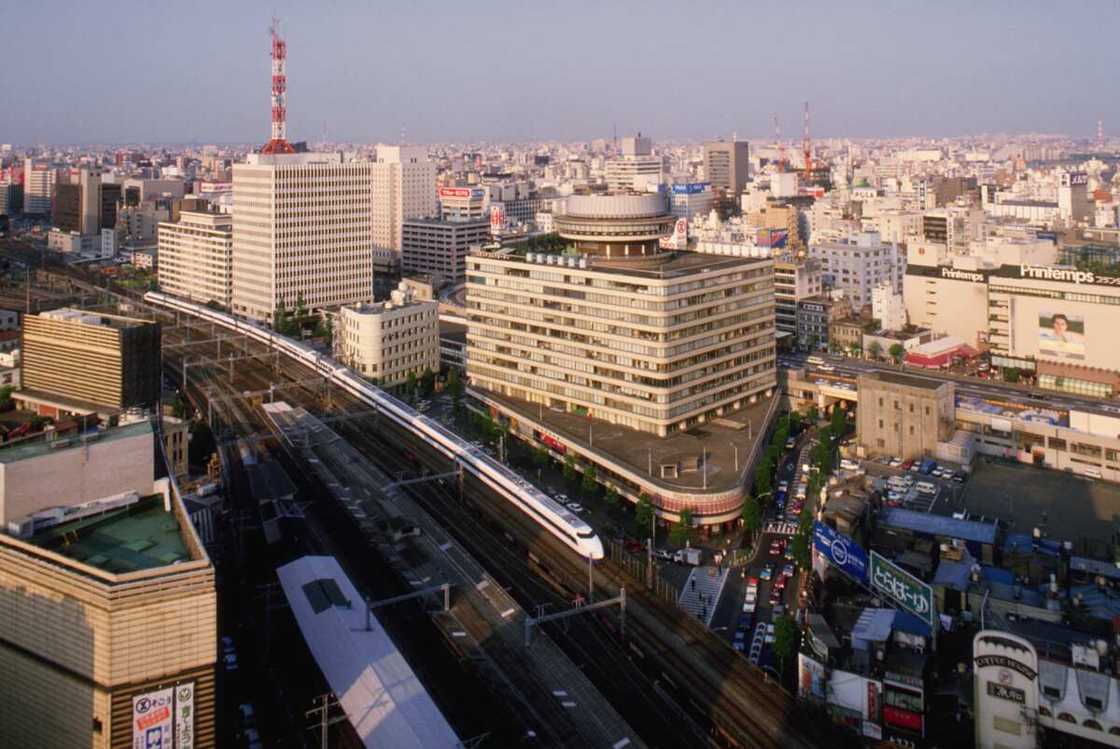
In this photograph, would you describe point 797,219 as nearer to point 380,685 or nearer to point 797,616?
point 797,616

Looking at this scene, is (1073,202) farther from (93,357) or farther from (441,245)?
(93,357)

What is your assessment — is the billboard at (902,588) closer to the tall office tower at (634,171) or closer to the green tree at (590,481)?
the green tree at (590,481)

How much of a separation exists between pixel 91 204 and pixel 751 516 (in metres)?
108

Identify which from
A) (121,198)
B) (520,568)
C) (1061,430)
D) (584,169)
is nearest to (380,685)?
(520,568)

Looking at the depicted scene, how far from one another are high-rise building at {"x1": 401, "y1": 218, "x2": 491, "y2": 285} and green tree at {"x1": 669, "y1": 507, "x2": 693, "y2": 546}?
185 feet

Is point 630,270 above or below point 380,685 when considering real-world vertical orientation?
above

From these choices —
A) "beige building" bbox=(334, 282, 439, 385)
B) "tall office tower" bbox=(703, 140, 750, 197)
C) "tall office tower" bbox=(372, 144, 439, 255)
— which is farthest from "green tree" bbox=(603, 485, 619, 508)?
"tall office tower" bbox=(703, 140, 750, 197)

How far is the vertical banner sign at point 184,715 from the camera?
752 inches

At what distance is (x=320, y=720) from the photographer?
22812 mm

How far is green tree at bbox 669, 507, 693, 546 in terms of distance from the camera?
33.4 m

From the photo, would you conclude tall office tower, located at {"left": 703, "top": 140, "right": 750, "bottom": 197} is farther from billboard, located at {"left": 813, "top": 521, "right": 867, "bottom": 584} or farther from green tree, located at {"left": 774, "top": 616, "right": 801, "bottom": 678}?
green tree, located at {"left": 774, "top": 616, "right": 801, "bottom": 678}

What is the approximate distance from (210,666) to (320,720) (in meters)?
4.40

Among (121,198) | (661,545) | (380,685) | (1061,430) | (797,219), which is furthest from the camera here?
(121,198)

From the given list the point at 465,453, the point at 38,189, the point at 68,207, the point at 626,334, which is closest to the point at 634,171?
the point at 68,207
